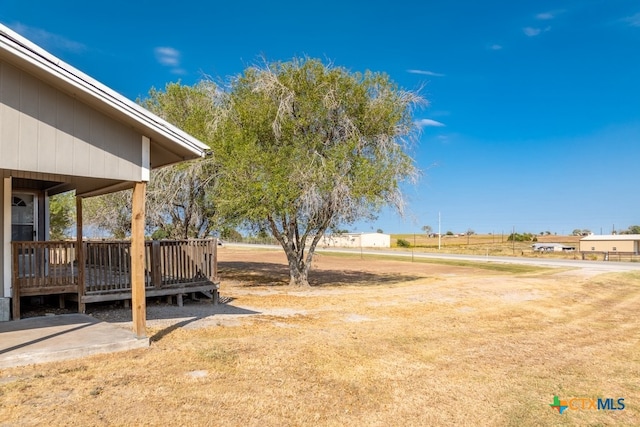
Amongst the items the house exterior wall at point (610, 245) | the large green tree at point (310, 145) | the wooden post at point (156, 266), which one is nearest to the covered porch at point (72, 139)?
the wooden post at point (156, 266)

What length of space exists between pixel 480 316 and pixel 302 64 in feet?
31.2

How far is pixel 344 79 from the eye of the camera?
14.7 m

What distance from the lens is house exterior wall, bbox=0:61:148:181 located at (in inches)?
212

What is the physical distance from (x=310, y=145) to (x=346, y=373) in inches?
387

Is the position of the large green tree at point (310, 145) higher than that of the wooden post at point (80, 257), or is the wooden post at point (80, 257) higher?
the large green tree at point (310, 145)

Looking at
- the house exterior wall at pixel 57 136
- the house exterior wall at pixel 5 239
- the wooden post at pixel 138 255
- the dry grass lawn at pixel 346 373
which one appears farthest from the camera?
the house exterior wall at pixel 5 239

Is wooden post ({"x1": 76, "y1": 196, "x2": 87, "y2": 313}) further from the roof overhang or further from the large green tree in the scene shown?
the large green tree

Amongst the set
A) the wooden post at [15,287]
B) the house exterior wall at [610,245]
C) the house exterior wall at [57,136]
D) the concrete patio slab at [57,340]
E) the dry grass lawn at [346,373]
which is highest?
the house exterior wall at [57,136]

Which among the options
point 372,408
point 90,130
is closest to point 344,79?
point 90,130

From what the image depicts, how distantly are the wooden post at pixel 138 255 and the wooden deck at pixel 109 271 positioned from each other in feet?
10.0

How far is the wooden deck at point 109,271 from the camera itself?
884 centimetres

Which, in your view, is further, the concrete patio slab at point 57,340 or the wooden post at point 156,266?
the wooden post at point 156,266

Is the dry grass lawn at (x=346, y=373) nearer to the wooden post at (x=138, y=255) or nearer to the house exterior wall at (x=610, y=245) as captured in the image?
the wooden post at (x=138, y=255)

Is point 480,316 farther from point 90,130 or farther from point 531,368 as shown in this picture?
point 90,130
